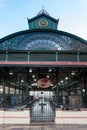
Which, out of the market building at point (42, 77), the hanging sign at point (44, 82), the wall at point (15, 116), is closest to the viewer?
the wall at point (15, 116)

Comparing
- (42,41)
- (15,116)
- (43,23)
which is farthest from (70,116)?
(43,23)

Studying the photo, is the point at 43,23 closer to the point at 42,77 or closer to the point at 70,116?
the point at 42,77

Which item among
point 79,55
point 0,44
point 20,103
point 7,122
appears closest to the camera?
point 7,122

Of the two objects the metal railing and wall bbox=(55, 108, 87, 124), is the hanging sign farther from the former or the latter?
wall bbox=(55, 108, 87, 124)

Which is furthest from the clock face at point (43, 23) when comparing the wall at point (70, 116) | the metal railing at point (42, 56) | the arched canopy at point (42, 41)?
the wall at point (70, 116)

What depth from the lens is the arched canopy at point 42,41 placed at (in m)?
37.4

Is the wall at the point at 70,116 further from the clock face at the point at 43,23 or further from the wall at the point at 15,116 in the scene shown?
the clock face at the point at 43,23

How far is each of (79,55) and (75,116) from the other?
475cm

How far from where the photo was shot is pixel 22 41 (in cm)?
3866

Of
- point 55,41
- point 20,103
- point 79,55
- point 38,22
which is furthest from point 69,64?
point 38,22

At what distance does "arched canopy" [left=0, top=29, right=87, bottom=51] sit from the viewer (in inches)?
1473

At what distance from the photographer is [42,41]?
38.1 meters

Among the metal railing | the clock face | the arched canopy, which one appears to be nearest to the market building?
the metal railing

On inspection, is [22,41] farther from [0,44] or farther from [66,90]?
[66,90]
